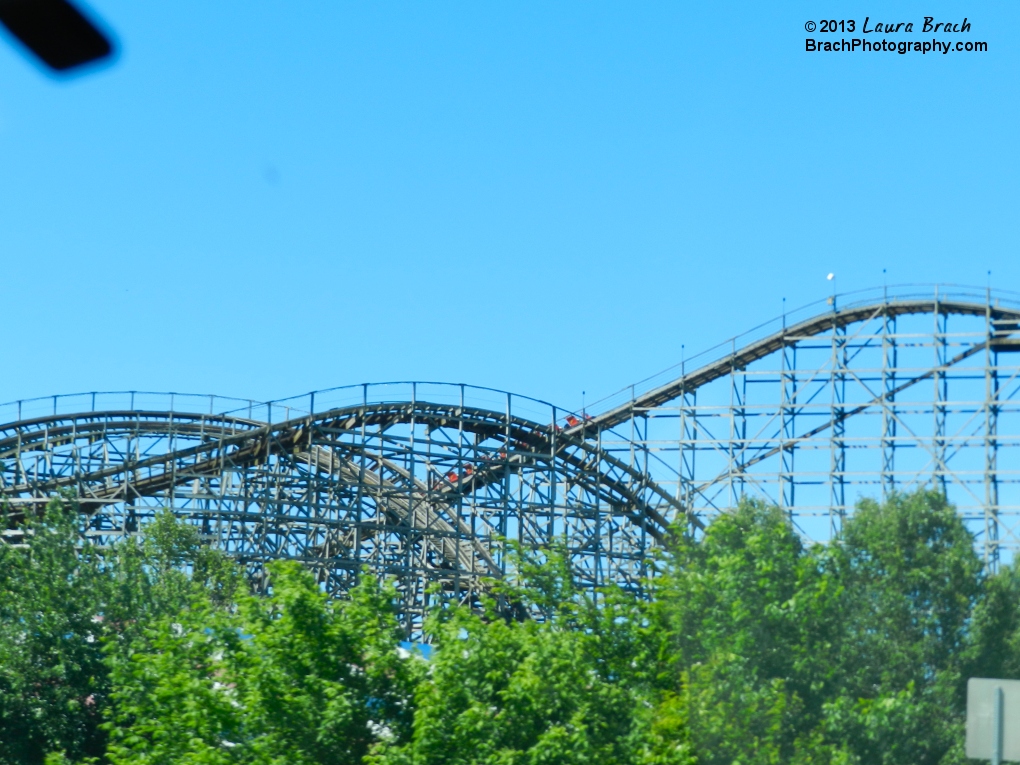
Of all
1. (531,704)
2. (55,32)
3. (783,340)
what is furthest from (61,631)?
(783,340)

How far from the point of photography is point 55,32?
2.03m

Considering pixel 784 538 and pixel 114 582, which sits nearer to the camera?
pixel 784 538

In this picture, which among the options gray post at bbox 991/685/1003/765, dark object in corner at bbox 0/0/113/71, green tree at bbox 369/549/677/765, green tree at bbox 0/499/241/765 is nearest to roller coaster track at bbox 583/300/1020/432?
green tree at bbox 0/499/241/765

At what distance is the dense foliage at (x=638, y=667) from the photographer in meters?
11.2

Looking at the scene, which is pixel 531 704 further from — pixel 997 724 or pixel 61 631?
pixel 61 631

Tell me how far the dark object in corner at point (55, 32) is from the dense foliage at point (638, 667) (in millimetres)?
9216

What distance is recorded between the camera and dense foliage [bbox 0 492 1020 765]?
36.8 feet

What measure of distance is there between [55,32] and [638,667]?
11.4m

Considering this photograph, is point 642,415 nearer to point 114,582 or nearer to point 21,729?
point 114,582

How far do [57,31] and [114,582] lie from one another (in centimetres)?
1605

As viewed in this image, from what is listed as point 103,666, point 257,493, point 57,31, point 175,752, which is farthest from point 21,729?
point 57,31

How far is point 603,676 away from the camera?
12688mm

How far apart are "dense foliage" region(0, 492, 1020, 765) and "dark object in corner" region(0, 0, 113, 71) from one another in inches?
363

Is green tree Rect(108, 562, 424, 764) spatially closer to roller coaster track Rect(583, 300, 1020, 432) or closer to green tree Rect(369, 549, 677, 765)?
green tree Rect(369, 549, 677, 765)
